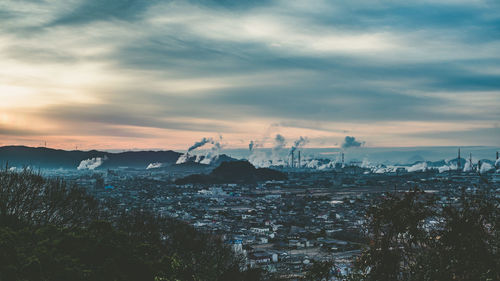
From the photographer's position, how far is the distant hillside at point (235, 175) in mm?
159200

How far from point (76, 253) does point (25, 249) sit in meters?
1.25

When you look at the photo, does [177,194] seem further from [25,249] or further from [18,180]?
[25,249]

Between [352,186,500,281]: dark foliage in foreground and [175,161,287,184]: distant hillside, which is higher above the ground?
[352,186,500,281]: dark foliage in foreground

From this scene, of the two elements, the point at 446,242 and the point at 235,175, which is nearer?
the point at 446,242

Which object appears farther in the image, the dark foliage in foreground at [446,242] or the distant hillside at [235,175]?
the distant hillside at [235,175]

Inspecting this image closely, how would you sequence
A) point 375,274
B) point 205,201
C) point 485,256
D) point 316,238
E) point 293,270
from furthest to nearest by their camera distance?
point 205,201 → point 316,238 → point 293,270 → point 375,274 → point 485,256

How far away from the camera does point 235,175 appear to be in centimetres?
16975

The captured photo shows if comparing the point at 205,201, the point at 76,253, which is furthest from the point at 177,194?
the point at 76,253

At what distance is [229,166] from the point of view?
17500cm

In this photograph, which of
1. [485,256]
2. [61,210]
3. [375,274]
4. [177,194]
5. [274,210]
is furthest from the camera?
[177,194]

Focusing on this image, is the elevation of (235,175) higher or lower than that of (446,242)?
lower

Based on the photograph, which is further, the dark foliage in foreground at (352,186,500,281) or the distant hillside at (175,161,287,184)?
the distant hillside at (175,161,287,184)

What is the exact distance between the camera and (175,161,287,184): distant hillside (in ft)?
522

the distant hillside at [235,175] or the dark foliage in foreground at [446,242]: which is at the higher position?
the dark foliage in foreground at [446,242]
